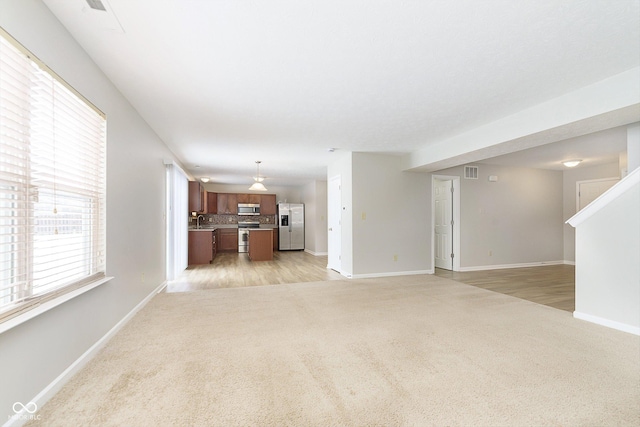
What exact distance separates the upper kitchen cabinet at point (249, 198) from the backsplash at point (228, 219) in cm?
63

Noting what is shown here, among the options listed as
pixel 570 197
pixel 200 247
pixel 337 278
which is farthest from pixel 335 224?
pixel 570 197

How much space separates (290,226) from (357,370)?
25.7 ft

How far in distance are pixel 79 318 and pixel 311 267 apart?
479 cm

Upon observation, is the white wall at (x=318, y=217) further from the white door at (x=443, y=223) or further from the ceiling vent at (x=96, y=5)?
the ceiling vent at (x=96, y=5)

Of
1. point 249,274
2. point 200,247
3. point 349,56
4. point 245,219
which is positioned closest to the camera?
point 349,56

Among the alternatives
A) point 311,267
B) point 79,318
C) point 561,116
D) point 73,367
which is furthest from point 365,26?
point 311,267

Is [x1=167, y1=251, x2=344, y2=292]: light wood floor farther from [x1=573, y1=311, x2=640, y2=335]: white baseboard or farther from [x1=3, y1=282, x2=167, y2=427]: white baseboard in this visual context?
[x1=573, y1=311, x2=640, y2=335]: white baseboard

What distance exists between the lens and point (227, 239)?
967cm

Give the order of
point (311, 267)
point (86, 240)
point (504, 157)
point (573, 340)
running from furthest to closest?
point (311, 267) → point (504, 157) → point (573, 340) → point (86, 240)

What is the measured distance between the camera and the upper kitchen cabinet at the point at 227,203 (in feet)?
31.7

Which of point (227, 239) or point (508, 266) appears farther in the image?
point (227, 239)

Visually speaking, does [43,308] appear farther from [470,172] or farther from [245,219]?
[245,219]

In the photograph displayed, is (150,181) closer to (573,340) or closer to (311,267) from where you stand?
(311,267)

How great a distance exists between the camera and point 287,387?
1839 millimetres
